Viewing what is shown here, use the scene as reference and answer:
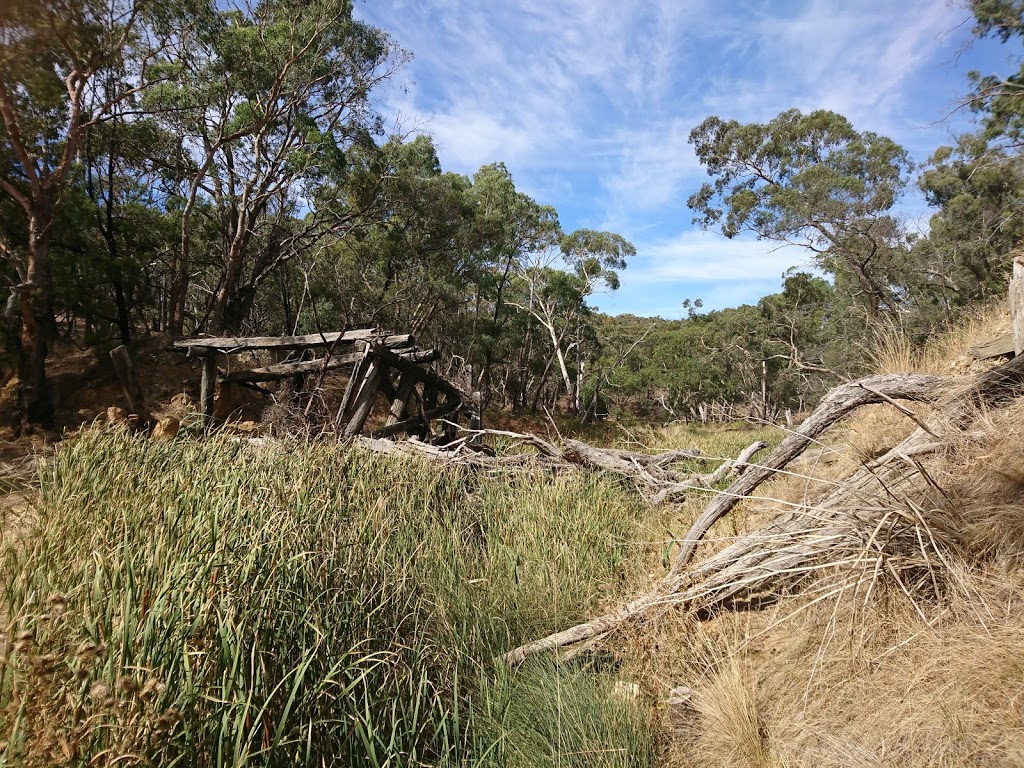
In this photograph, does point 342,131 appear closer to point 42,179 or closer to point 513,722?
point 42,179

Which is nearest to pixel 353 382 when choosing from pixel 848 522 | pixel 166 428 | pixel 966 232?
pixel 166 428

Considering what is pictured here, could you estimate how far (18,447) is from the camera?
9.26 meters

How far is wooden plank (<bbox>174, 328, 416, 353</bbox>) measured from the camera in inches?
330

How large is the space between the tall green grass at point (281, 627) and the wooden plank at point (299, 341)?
3.94 m

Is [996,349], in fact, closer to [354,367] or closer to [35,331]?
[354,367]

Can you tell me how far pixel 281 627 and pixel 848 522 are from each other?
295 cm

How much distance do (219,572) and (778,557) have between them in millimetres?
2974

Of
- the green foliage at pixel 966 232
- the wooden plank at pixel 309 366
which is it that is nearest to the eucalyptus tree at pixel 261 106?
the wooden plank at pixel 309 366

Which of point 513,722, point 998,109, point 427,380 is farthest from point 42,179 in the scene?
point 998,109

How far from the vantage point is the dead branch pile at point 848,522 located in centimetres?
253

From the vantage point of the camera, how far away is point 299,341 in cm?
902

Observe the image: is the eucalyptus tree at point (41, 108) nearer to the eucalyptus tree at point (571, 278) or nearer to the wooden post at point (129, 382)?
the wooden post at point (129, 382)

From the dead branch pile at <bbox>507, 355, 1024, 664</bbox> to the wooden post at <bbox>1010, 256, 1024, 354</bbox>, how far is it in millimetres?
796

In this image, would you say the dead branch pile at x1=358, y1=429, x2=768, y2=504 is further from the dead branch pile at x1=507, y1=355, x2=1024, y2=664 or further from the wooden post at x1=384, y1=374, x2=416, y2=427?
the dead branch pile at x1=507, y1=355, x2=1024, y2=664
